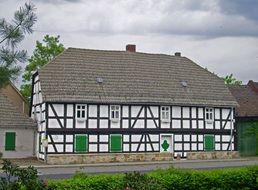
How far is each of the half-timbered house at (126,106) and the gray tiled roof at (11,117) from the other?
1.02 metres

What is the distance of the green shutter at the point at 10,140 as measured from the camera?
38125mm

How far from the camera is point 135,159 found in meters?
37.8

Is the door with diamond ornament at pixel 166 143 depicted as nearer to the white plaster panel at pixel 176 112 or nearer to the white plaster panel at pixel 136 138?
the white plaster panel at pixel 176 112

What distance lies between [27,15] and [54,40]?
4049cm

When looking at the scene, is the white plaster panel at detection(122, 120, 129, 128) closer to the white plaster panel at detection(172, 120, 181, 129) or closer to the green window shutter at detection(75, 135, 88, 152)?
the green window shutter at detection(75, 135, 88, 152)

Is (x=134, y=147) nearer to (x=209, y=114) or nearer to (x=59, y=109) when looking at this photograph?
(x=59, y=109)

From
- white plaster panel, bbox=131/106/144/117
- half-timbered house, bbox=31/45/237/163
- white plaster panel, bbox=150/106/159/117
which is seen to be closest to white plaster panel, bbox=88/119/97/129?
half-timbered house, bbox=31/45/237/163

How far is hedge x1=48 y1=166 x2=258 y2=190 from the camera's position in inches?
563

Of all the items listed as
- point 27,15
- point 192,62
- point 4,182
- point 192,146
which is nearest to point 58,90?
point 192,146

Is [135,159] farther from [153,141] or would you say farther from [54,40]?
[54,40]

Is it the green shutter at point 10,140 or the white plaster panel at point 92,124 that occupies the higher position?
the white plaster panel at point 92,124

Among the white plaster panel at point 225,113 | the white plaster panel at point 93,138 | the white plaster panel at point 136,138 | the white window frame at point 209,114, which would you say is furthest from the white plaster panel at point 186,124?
the white plaster panel at point 93,138

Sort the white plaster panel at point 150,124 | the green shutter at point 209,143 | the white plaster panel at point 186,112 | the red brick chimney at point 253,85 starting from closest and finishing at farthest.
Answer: the white plaster panel at point 150,124, the white plaster panel at point 186,112, the green shutter at point 209,143, the red brick chimney at point 253,85

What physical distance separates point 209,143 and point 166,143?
13.2 feet
